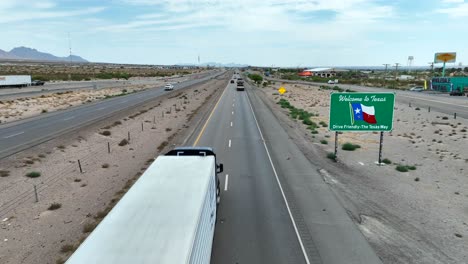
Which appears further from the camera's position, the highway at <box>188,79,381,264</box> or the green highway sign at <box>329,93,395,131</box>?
the green highway sign at <box>329,93,395,131</box>

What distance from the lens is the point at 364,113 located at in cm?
2456

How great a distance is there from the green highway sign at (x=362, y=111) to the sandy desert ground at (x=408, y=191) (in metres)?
2.78

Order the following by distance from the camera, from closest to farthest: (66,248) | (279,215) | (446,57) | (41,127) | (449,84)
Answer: (66,248)
(279,215)
(41,127)
(449,84)
(446,57)

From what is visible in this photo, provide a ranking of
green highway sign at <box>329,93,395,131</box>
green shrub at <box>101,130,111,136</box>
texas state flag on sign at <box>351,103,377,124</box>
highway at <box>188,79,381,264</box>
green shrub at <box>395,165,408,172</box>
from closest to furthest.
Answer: highway at <box>188,79,381,264</box> → green shrub at <box>395,165,408,172</box> → green highway sign at <box>329,93,395,131</box> → texas state flag on sign at <box>351,103,377,124</box> → green shrub at <box>101,130,111,136</box>

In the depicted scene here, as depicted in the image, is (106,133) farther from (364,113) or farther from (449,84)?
(449,84)

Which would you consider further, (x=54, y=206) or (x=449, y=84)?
(x=449, y=84)

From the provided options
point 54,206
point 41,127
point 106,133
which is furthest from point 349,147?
point 41,127

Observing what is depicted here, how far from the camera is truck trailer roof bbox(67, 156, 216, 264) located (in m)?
6.16

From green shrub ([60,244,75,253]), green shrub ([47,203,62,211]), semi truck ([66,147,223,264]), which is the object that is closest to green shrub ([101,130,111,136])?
green shrub ([47,203,62,211])

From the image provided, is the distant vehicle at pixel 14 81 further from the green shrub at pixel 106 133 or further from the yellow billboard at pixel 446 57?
the yellow billboard at pixel 446 57

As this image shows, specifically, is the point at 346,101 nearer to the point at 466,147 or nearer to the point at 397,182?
the point at 397,182

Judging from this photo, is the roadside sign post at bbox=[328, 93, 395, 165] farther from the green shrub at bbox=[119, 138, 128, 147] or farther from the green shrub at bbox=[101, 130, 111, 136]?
the green shrub at bbox=[101, 130, 111, 136]

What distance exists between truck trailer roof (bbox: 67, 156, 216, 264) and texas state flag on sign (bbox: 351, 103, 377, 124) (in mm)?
17439

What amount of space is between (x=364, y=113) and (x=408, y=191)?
25.4 ft
